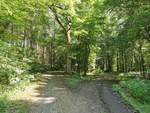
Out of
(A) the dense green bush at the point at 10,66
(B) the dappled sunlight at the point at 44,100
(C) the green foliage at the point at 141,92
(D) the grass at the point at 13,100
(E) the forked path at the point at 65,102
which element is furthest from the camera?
(C) the green foliage at the point at 141,92

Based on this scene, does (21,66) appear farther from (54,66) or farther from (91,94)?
(54,66)

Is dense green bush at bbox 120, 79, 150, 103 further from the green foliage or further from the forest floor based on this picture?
→ the forest floor

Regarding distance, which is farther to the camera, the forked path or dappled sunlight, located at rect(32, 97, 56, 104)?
dappled sunlight, located at rect(32, 97, 56, 104)

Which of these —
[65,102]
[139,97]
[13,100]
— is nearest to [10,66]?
[13,100]

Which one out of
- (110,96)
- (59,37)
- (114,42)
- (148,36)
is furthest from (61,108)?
(59,37)

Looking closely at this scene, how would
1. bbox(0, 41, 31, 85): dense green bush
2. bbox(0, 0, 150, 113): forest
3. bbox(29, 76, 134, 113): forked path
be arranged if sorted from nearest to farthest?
bbox(29, 76, 134, 113): forked path < bbox(0, 0, 150, 113): forest < bbox(0, 41, 31, 85): dense green bush

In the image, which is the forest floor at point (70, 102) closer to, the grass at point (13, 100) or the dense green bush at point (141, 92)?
the grass at point (13, 100)

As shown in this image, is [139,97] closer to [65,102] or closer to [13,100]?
[65,102]

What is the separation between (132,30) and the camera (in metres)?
27.0

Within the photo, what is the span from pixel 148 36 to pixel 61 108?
17361 millimetres

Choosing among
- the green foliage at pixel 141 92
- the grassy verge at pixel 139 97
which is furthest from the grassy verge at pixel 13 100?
the green foliage at pixel 141 92

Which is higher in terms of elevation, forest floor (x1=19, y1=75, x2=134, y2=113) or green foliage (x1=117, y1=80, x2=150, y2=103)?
green foliage (x1=117, y1=80, x2=150, y2=103)

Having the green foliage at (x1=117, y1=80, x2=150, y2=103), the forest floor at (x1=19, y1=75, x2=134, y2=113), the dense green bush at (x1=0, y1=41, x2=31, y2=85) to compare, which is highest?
the dense green bush at (x1=0, y1=41, x2=31, y2=85)

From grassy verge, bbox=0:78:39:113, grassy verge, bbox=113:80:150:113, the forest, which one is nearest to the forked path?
the forest
